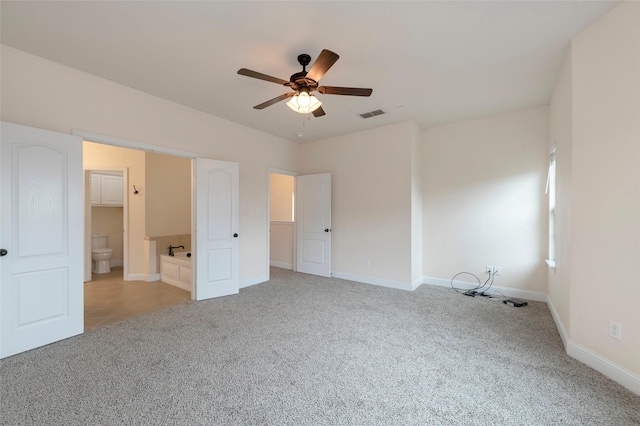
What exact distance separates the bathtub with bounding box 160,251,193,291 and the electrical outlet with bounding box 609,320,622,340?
192 inches

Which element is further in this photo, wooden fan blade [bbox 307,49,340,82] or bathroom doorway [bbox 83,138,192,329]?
bathroom doorway [bbox 83,138,192,329]

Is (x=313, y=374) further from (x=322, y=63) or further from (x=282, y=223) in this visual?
(x=282, y=223)

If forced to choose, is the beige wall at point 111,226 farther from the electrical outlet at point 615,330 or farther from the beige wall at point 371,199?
the electrical outlet at point 615,330

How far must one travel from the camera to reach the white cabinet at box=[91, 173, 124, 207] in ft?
18.5

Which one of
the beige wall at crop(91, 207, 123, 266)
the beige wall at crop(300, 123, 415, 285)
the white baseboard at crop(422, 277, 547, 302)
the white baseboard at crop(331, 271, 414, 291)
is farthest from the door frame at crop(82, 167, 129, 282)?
the white baseboard at crop(422, 277, 547, 302)

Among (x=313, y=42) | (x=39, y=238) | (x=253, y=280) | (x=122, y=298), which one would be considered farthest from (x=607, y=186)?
(x=122, y=298)

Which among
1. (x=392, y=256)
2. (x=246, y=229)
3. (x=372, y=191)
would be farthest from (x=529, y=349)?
(x=246, y=229)

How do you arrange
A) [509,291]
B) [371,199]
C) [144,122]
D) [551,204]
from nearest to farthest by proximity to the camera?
[144,122] < [551,204] < [509,291] < [371,199]

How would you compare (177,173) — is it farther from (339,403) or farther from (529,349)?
(529,349)

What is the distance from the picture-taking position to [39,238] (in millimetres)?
2498

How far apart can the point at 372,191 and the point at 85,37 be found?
405 centimetres

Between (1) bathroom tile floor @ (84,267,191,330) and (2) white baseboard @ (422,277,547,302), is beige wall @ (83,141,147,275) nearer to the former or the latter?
(1) bathroom tile floor @ (84,267,191,330)

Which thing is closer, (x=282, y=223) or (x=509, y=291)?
(x=509, y=291)

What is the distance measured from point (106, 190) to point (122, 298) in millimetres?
3112
